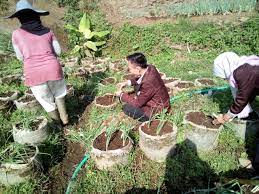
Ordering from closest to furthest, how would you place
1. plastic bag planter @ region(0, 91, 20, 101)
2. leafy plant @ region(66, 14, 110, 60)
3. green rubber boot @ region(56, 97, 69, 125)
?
1. green rubber boot @ region(56, 97, 69, 125)
2. plastic bag planter @ region(0, 91, 20, 101)
3. leafy plant @ region(66, 14, 110, 60)

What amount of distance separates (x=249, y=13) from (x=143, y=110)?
22.7 ft

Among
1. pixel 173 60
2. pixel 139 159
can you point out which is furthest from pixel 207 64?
pixel 139 159

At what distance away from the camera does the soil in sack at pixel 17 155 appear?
348 cm

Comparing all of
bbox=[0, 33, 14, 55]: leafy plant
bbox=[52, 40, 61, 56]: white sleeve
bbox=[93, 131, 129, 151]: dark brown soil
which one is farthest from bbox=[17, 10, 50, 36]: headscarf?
bbox=[0, 33, 14, 55]: leafy plant

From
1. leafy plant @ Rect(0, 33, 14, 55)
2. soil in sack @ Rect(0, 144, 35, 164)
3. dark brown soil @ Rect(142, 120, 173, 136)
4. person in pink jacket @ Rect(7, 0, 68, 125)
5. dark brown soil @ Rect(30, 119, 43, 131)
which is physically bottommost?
leafy plant @ Rect(0, 33, 14, 55)

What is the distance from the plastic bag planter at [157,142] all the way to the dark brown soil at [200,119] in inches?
12.5

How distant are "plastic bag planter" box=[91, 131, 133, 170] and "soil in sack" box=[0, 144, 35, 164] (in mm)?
778

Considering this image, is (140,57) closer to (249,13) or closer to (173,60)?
(173,60)

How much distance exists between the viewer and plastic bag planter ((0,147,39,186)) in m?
3.40

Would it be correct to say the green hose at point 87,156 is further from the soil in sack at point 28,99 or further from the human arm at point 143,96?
the soil in sack at point 28,99

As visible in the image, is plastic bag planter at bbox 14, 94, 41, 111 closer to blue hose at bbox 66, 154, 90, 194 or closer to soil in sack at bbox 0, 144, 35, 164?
soil in sack at bbox 0, 144, 35, 164

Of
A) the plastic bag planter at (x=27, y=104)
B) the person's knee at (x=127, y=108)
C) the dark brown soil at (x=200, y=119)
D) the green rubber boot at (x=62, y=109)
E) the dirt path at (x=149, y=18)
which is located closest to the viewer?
the dark brown soil at (x=200, y=119)

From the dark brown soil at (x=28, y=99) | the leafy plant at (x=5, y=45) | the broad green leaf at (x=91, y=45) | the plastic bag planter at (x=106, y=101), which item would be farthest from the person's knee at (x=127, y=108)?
the leafy plant at (x=5, y=45)

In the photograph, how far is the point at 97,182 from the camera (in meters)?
3.50
